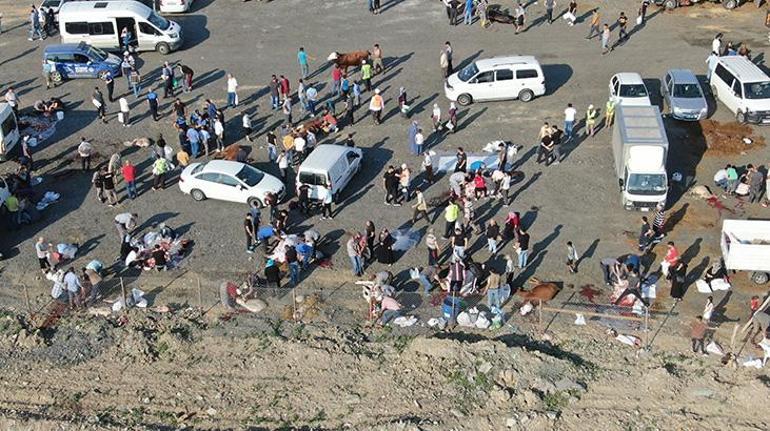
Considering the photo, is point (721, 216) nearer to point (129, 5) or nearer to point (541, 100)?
point (541, 100)

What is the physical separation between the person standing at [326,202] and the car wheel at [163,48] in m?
14.9

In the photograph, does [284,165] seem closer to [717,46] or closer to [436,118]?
[436,118]

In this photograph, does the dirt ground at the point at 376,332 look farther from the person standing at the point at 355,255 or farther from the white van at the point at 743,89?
the white van at the point at 743,89

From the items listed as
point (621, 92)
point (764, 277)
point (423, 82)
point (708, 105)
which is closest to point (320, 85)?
point (423, 82)

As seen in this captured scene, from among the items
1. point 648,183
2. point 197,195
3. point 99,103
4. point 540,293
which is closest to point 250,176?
point 197,195

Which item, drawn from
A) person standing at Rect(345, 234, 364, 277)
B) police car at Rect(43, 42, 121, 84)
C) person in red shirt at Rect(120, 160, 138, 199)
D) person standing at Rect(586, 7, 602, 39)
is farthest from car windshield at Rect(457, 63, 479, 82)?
police car at Rect(43, 42, 121, 84)

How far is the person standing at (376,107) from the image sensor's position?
106ft

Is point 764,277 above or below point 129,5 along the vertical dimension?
below

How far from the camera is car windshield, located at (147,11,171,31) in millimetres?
38469

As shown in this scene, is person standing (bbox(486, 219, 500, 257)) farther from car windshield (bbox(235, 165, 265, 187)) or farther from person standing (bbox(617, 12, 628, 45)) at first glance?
person standing (bbox(617, 12, 628, 45))

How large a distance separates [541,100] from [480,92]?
98.0 inches

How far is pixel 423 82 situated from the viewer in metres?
35.7

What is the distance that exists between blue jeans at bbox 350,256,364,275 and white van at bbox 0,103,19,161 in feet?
46.5

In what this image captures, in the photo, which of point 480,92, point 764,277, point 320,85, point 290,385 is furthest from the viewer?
point 320,85
